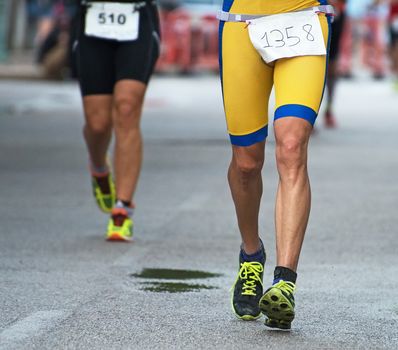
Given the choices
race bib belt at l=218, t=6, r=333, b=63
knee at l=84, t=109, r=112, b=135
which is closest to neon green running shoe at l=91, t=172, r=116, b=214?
knee at l=84, t=109, r=112, b=135

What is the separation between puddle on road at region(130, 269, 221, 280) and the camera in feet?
24.1

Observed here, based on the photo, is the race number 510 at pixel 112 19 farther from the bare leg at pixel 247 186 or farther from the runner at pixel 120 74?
the bare leg at pixel 247 186

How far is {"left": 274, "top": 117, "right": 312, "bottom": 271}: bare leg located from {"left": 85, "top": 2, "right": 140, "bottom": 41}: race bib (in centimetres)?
288

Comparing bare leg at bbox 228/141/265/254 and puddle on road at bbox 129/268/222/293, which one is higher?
bare leg at bbox 228/141/265/254

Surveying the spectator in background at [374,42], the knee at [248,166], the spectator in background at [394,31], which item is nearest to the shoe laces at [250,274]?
the knee at [248,166]

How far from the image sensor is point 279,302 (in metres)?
5.63

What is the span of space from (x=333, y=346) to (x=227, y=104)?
117 centimetres

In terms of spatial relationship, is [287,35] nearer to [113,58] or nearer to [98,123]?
[113,58]

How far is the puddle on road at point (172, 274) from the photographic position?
7359mm

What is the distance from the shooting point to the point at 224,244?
28.3 ft

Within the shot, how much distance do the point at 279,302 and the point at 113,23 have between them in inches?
135

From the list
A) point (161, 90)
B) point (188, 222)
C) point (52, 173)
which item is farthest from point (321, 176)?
point (161, 90)

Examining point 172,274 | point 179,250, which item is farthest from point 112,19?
point 172,274

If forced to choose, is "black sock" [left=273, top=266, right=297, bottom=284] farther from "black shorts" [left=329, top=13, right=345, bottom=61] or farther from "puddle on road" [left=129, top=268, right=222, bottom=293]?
"black shorts" [left=329, top=13, right=345, bottom=61]
